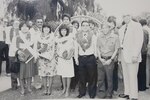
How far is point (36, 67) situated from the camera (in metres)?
3.93

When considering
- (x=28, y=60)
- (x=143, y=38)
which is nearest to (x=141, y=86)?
(x=143, y=38)

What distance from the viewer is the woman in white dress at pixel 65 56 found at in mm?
3814

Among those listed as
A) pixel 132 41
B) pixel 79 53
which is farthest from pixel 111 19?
pixel 79 53

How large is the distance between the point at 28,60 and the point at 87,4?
108 centimetres

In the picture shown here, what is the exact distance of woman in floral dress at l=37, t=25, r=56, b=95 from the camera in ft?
12.7

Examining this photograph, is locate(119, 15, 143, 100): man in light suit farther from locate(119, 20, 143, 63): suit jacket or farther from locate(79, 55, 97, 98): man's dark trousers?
locate(79, 55, 97, 98): man's dark trousers

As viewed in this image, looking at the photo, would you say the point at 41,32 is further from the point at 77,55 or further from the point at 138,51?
the point at 138,51

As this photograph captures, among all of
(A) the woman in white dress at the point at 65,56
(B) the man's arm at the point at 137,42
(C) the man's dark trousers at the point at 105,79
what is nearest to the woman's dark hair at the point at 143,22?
(B) the man's arm at the point at 137,42

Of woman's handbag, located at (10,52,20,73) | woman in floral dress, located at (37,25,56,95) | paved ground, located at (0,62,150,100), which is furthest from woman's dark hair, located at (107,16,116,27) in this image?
woman's handbag, located at (10,52,20,73)

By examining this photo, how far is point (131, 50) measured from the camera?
3662mm

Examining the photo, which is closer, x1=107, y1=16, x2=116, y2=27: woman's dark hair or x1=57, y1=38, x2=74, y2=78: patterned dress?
x1=107, y1=16, x2=116, y2=27: woman's dark hair

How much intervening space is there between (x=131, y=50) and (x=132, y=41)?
11 centimetres

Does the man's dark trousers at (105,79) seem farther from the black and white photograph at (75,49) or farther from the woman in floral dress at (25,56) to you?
the woman in floral dress at (25,56)

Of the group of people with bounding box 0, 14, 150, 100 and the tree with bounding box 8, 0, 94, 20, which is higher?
the tree with bounding box 8, 0, 94, 20
